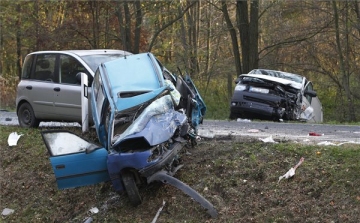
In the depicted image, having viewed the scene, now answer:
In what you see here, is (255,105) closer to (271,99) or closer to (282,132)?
(271,99)

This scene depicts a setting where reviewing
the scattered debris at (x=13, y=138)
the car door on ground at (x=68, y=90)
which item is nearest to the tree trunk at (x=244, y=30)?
the car door on ground at (x=68, y=90)

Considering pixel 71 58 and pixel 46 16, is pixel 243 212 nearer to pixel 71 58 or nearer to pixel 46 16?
pixel 71 58

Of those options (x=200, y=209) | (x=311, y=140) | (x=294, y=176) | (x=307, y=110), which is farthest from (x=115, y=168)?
(x=307, y=110)

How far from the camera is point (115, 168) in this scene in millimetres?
6383

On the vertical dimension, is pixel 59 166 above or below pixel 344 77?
below

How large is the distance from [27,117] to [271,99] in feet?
18.9

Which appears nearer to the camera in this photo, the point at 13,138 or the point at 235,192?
the point at 235,192

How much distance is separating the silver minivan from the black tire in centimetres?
377

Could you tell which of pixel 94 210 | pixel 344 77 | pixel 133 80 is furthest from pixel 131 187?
pixel 344 77

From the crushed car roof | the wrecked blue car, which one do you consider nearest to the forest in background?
the crushed car roof

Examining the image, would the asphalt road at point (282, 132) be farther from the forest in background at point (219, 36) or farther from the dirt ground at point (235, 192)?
the forest in background at point (219, 36)

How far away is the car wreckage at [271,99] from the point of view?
490 inches

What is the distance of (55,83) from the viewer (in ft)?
35.8

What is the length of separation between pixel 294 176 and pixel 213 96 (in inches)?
655
